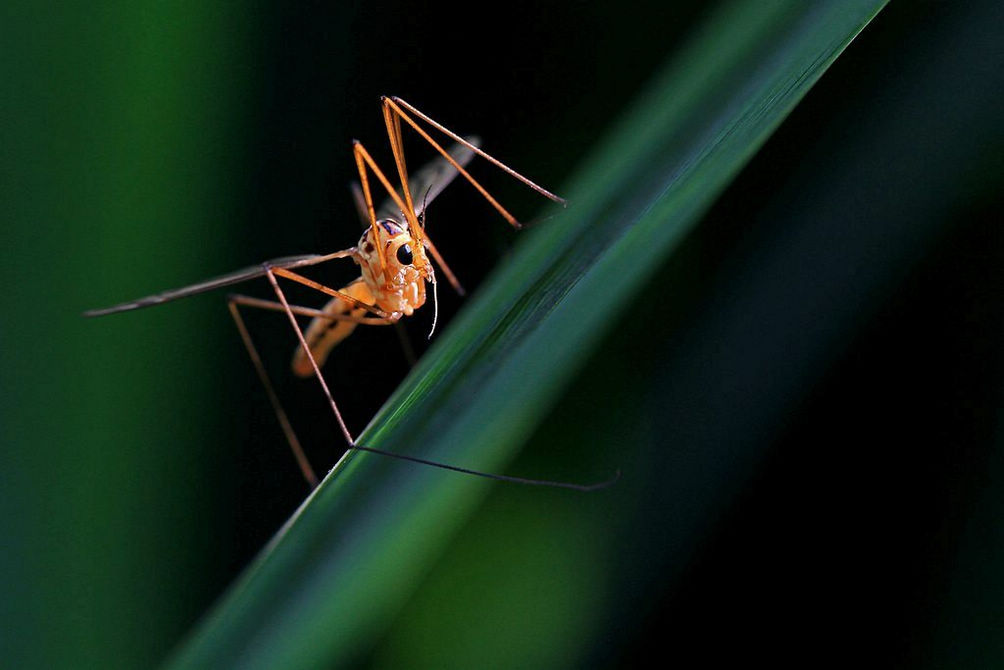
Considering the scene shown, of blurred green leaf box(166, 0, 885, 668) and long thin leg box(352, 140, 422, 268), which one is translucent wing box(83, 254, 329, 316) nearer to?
long thin leg box(352, 140, 422, 268)

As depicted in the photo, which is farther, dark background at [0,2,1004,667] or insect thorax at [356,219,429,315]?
insect thorax at [356,219,429,315]

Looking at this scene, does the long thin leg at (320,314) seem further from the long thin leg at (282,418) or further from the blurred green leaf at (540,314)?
the blurred green leaf at (540,314)

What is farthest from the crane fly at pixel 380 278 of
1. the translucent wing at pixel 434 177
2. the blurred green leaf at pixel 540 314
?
the blurred green leaf at pixel 540 314

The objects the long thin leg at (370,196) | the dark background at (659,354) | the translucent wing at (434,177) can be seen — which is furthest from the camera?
the translucent wing at (434,177)

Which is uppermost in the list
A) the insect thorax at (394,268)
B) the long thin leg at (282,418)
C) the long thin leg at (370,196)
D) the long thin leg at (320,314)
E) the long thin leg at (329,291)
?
the long thin leg at (370,196)

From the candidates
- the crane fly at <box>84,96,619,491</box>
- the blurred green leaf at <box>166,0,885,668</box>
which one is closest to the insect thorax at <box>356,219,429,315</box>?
the crane fly at <box>84,96,619,491</box>
